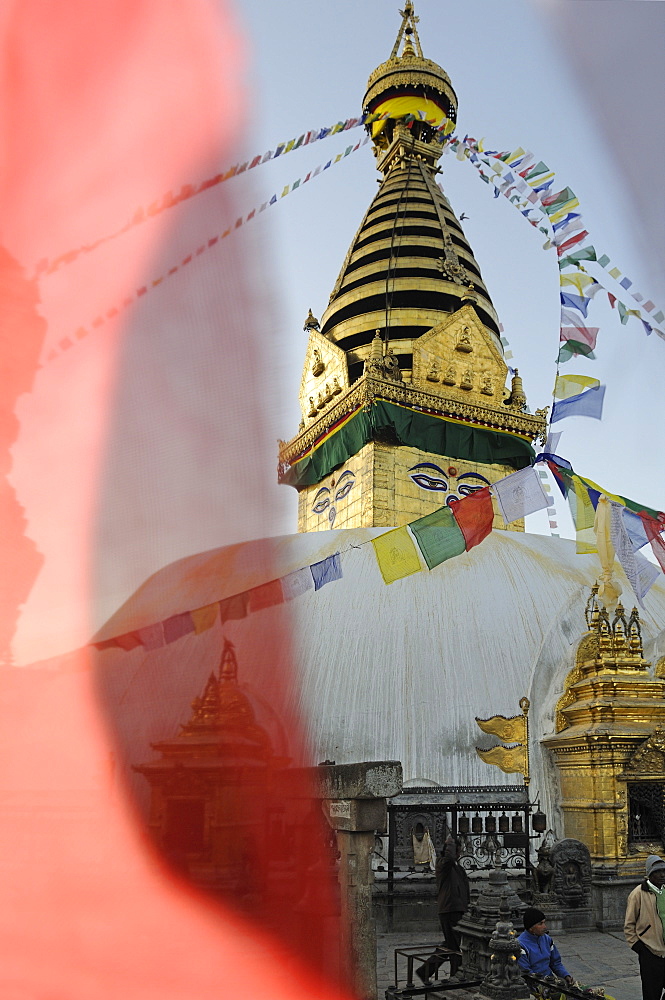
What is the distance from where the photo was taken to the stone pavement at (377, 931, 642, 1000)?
21.1ft

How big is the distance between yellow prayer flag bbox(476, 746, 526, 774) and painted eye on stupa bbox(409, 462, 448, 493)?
335 inches

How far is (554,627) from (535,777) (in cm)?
223

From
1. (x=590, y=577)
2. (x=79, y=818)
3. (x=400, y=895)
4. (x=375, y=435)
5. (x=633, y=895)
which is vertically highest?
(x=375, y=435)

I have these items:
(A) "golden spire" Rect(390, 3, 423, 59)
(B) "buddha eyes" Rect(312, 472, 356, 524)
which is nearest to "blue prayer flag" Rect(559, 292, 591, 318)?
(B) "buddha eyes" Rect(312, 472, 356, 524)

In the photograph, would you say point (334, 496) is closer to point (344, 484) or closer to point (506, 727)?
point (344, 484)

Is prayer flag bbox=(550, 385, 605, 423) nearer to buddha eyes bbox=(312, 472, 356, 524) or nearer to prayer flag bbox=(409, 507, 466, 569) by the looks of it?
prayer flag bbox=(409, 507, 466, 569)

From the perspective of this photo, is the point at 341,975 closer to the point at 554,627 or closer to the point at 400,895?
the point at 400,895

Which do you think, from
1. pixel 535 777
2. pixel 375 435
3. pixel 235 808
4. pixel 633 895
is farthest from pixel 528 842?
pixel 375 435

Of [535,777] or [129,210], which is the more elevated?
[129,210]

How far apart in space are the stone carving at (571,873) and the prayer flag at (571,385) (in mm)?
5159

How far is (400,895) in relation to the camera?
347 inches

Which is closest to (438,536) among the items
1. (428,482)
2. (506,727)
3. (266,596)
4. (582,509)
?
(582,509)

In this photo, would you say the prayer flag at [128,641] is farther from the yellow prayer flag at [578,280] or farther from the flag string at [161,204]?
the yellow prayer flag at [578,280]

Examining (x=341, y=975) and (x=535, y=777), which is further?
(x=535, y=777)
